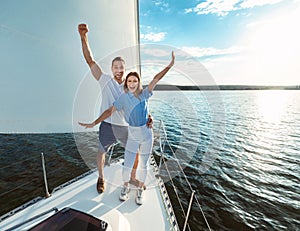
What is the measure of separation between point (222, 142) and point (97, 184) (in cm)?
607

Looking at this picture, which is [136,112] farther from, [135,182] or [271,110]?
[271,110]

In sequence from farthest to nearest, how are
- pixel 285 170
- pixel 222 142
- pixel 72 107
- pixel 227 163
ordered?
pixel 222 142 → pixel 227 163 → pixel 285 170 → pixel 72 107

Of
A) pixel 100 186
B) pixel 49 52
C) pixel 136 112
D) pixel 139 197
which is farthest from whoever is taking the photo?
pixel 49 52

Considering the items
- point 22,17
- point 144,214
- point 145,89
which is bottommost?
point 144,214

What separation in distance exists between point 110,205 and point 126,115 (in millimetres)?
801

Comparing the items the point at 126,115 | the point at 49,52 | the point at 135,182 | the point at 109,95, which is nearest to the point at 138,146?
the point at 126,115

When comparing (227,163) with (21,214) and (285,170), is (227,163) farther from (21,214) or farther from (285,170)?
(21,214)

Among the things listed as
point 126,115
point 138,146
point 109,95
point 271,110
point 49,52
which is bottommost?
point 271,110

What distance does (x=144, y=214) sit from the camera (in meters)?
1.30

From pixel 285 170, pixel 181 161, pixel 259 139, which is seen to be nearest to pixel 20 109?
pixel 181 161

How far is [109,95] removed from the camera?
1.47m

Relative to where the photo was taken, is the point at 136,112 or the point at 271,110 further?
the point at 271,110

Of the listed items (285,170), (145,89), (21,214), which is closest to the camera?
(21,214)

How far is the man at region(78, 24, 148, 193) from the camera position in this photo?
1.34m
